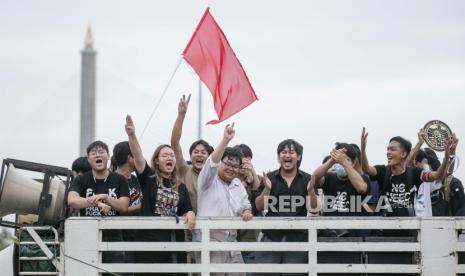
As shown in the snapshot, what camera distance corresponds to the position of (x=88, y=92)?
146250 millimetres

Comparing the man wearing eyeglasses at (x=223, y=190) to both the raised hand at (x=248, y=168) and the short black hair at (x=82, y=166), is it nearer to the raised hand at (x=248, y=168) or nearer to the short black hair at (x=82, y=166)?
the raised hand at (x=248, y=168)

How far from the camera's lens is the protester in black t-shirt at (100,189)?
31.2ft

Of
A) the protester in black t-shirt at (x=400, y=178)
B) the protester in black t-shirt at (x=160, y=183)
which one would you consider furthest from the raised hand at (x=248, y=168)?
the protester in black t-shirt at (x=400, y=178)

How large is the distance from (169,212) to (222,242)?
1.00 metres

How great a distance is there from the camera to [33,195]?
31.0 feet

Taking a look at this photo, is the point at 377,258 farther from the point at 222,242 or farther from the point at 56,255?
the point at 56,255

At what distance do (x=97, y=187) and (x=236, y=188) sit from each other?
135 centimetres

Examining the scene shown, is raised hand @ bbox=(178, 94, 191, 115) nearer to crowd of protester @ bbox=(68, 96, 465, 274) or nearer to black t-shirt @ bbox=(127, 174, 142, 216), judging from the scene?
crowd of protester @ bbox=(68, 96, 465, 274)

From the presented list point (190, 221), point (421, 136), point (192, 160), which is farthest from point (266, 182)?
point (421, 136)

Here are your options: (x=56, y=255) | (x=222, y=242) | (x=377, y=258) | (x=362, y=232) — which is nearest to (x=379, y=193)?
(x=362, y=232)

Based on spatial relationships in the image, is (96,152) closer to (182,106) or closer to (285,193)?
(182,106)

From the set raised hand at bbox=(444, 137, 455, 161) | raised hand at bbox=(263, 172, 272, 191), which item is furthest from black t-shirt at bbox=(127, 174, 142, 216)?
raised hand at bbox=(444, 137, 455, 161)

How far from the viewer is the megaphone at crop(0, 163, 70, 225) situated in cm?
928

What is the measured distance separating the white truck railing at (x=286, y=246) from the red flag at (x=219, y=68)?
2.31m
